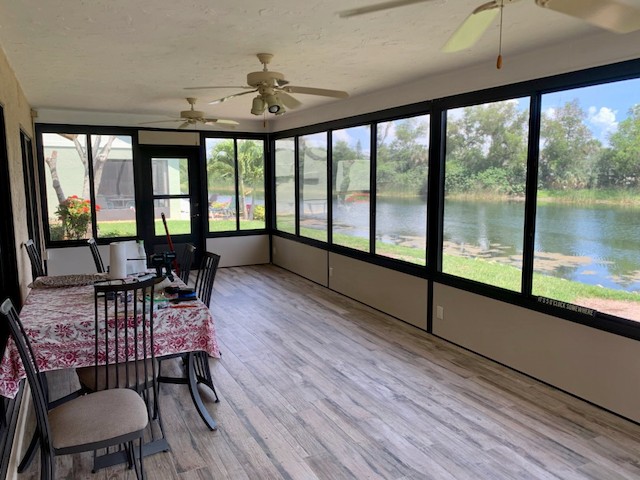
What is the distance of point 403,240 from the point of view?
4.98 metres

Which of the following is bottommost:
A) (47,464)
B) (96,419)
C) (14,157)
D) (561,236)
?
(47,464)

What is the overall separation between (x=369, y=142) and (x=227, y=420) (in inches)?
142

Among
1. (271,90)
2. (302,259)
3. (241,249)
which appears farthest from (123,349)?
(241,249)

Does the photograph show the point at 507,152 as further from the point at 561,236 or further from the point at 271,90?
the point at 271,90

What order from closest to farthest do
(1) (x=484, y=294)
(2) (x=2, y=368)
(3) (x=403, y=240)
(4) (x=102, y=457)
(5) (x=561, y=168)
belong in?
(2) (x=2, y=368) < (4) (x=102, y=457) < (5) (x=561, y=168) < (1) (x=484, y=294) < (3) (x=403, y=240)

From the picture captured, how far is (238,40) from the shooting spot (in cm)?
307

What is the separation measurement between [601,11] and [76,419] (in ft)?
9.11

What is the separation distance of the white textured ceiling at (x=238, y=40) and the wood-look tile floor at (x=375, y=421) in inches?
97.8

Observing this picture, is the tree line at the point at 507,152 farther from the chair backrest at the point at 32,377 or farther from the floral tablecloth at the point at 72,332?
the chair backrest at the point at 32,377

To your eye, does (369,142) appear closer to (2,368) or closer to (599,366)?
(599,366)

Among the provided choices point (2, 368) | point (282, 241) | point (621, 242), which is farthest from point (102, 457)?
point (282, 241)

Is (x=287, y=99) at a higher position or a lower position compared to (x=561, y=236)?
higher

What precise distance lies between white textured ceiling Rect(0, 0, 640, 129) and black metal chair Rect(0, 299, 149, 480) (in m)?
1.72

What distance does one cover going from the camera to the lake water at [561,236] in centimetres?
299
